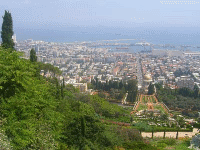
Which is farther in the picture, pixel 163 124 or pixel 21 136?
pixel 163 124

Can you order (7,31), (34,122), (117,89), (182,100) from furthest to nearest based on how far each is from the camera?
(117,89), (182,100), (7,31), (34,122)

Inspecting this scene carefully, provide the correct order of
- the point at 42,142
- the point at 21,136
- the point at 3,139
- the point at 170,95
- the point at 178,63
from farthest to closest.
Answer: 1. the point at 178,63
2. the point at 170,95
3. the point at 21,136
4. the point at 42,142
5. the point at 3,139

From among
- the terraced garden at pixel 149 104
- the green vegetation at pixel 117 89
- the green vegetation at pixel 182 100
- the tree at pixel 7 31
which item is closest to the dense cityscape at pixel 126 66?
the green vegetation at pixel 117 89

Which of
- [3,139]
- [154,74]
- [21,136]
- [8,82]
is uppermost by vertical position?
[8,82]

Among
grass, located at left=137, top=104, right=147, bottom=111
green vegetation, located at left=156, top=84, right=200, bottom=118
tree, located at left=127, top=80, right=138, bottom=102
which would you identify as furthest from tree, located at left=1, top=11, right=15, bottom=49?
green vegetation, located at left=156, top=84, right=200, bottom=118

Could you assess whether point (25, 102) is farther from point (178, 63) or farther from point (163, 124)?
point (178, 63)

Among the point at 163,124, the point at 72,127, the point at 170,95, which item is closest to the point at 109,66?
the point at 170,95

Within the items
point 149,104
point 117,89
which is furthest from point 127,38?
point 149,104

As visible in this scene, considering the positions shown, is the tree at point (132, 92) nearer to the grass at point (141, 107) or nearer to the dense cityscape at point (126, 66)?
the grass at point (141, 107)

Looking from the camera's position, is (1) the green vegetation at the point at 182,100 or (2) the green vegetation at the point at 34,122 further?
(1) the green vegetation at the point at 182,100

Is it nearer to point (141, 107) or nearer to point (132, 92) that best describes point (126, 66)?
point (132, 92)

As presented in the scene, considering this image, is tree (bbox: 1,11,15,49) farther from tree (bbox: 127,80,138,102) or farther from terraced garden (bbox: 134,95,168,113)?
tree (bbox: 127,80,138,102)
